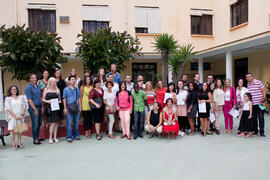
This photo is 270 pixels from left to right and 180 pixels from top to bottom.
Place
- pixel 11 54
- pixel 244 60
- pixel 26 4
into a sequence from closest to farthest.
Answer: pixel 11 54
pixel 26 4
pixel 244 60

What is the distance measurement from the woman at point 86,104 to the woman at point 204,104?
9.57 feet

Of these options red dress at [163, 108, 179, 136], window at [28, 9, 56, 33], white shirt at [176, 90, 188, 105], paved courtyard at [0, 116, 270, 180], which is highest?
window at [28, 9, 56, 33]

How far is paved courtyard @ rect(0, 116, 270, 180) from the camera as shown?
123 inches

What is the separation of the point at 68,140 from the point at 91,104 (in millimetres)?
1040

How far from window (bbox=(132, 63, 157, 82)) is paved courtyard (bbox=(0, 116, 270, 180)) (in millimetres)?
8515

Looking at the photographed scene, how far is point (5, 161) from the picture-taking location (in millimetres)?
3768

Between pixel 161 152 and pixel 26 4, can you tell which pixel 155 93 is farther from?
pixel 26 4

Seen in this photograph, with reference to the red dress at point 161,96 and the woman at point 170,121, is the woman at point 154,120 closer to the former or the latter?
the woman at point 170,121

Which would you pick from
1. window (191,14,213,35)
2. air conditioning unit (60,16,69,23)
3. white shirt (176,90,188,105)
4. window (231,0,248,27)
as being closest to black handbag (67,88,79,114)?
white shirt (176,90,188,105)

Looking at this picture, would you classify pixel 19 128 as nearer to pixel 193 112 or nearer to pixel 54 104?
pixel 54 104

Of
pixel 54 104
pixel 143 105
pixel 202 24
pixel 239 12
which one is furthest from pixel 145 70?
pixel 54 104

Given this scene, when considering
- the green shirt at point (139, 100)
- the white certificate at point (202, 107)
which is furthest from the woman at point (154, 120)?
the white certificate at point (202, 107)

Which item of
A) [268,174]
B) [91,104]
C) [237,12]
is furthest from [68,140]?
[237,12]

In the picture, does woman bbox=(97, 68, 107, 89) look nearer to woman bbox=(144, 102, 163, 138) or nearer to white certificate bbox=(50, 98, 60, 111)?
white certificate bbox=(50, 98, 60, 111)
